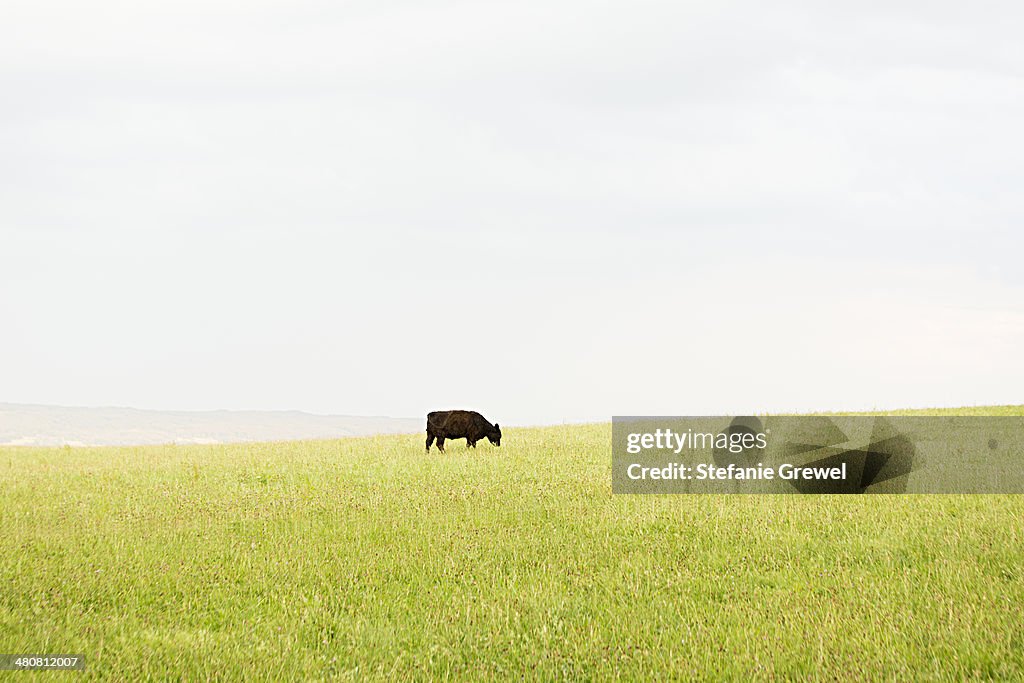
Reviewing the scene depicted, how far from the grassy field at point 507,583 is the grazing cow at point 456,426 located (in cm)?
665

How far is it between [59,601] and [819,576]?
10625mm

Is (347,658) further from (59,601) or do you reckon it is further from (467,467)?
(467,467)

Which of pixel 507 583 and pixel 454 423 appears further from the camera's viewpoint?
pixel 454 423

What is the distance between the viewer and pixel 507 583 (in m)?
11.0

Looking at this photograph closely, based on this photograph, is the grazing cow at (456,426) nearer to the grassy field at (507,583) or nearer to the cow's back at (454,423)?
the cow's back at (454,423)

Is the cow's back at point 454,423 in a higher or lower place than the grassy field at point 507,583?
higher

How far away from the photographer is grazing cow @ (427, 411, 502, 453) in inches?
998

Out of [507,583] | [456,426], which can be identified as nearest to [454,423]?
[456,426]

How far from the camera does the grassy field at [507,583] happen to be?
858 cm

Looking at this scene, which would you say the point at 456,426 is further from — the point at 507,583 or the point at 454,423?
the point at 507,583

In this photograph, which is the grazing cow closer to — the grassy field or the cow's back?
the cow's back

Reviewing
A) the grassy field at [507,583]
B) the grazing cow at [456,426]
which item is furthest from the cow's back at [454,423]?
the grassy field at [507,583]

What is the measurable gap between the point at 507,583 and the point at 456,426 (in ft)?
47.6

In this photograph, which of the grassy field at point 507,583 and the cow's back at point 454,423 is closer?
the grassy field at point 507,583
